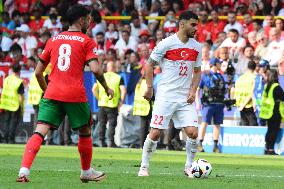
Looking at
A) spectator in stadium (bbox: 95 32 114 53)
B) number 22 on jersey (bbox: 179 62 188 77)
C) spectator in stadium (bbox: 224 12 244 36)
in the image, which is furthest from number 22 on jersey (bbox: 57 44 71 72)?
spectator in stadium (bbox: 95 32 114 53)

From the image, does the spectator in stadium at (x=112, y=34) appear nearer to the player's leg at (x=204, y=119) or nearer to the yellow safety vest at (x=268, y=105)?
the player's leg at (x=204, y=119)

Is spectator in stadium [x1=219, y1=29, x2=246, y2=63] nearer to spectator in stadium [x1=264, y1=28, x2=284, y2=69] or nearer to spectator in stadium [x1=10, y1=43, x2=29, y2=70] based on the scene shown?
spectator in stadium [x1=264, y1=28, x2=284, y2=69]

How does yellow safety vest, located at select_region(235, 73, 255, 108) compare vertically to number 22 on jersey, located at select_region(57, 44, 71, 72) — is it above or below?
below

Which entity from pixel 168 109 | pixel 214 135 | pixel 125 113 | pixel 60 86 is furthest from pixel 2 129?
pixel 60 86

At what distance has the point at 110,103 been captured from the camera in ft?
91.7

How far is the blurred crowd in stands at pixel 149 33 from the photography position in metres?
27.0

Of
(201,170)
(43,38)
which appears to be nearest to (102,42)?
(43,38)

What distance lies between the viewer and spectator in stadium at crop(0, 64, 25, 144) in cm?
2923

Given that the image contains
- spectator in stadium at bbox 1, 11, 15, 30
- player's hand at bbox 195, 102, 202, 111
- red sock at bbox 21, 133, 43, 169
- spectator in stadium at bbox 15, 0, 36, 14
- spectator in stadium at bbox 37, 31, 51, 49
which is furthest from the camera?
spectator in stadium at bbox 15, 0, 36, 14

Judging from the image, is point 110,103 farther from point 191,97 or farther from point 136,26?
point 191,97

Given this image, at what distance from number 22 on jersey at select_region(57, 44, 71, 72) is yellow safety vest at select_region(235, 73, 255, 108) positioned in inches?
544

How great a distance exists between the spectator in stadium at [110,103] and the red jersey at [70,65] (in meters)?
14.6

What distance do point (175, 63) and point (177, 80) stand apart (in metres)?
0.26

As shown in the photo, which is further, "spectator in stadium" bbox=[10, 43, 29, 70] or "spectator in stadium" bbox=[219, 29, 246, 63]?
"spectator in stadium" bbox=[10, 43, 29, 70]
